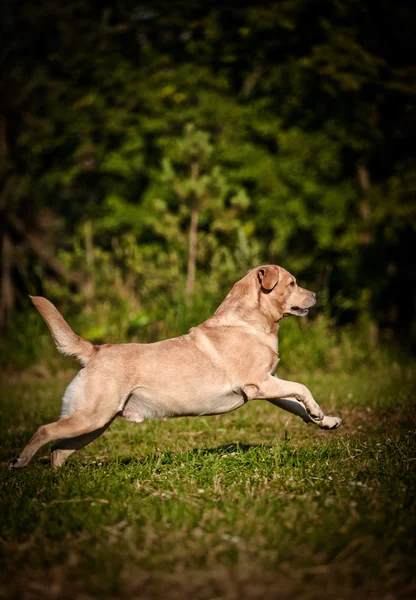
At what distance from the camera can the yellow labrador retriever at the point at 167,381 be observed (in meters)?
5.19

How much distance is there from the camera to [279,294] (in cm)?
605

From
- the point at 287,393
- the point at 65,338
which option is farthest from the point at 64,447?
the point at 287,393

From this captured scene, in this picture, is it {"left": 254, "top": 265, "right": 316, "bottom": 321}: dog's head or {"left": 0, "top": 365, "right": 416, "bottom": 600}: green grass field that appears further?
{"left": 254, "top": 265, "right": 316, "bottom": 321}: dog's head

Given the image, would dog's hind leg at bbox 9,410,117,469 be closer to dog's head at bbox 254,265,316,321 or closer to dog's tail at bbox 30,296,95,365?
dog's tail at bbox 30,296,95,365

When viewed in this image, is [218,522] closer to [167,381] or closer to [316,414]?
[167,381]

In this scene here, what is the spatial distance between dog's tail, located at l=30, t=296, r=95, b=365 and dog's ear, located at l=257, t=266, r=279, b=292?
162 centimetres

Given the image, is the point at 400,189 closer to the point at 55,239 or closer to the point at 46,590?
the point at 55,239

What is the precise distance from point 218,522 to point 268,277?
2635 mm

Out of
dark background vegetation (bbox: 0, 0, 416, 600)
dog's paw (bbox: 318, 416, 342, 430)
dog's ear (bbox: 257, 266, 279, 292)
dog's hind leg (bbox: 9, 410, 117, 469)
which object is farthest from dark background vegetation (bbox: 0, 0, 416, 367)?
dog's hind leg (bbox: 9, 410, 117, 469)

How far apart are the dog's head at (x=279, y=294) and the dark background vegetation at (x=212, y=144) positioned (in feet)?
25.9

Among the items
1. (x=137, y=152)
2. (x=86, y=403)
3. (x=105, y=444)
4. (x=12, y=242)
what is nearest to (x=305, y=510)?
(x=86, y=403)

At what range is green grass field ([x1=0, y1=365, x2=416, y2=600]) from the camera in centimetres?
309

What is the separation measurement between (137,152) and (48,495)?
1403cm

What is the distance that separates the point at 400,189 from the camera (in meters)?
15.5
